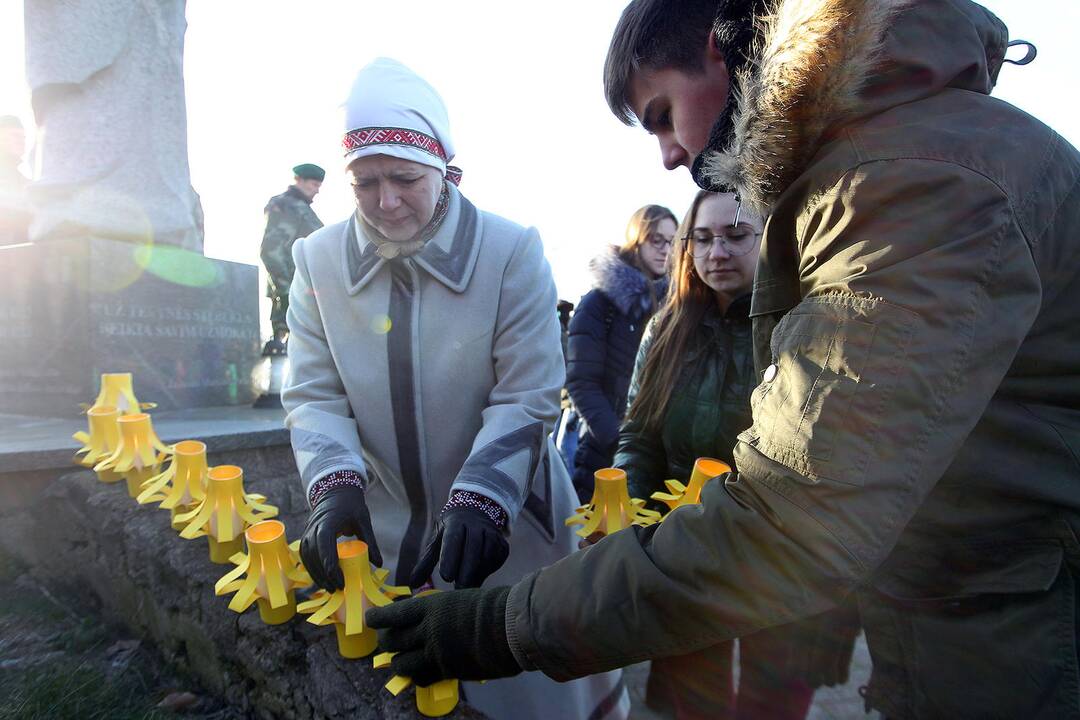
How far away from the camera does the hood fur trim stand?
722 mm

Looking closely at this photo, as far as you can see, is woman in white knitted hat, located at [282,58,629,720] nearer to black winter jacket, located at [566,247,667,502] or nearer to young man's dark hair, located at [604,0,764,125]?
young man's dark hair, located at [604,0,764,125]

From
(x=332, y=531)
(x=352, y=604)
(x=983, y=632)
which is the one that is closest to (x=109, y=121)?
(x=332, y=531)

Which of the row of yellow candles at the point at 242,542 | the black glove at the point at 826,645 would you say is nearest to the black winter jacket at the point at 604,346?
the black glove at the point at 826,645

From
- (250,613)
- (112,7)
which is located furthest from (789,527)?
(112,7)

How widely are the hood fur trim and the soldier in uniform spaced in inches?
212

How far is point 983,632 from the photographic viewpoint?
2.77 ft

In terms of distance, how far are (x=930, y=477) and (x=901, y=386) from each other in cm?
12

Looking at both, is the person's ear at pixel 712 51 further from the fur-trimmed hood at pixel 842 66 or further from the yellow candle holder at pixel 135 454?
the yellow candle holder at pixel 135 454

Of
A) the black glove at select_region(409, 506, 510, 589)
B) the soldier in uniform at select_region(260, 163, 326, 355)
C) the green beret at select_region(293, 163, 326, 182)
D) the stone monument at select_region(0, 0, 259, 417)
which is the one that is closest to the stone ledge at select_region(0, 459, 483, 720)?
the black glove at select_region(409, 506, 510, 589)

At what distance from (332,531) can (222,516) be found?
1.93ft

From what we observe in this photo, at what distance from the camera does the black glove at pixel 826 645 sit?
1.63m

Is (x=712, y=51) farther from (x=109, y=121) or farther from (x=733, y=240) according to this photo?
(x=109, y=121)

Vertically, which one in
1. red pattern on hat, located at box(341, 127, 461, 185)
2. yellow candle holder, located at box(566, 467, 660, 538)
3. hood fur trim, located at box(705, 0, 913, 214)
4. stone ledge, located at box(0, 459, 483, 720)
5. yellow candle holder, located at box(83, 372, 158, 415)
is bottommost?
stone ledge, located at box(0, 459, 483, 720)

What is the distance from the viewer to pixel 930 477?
27.1 inches
